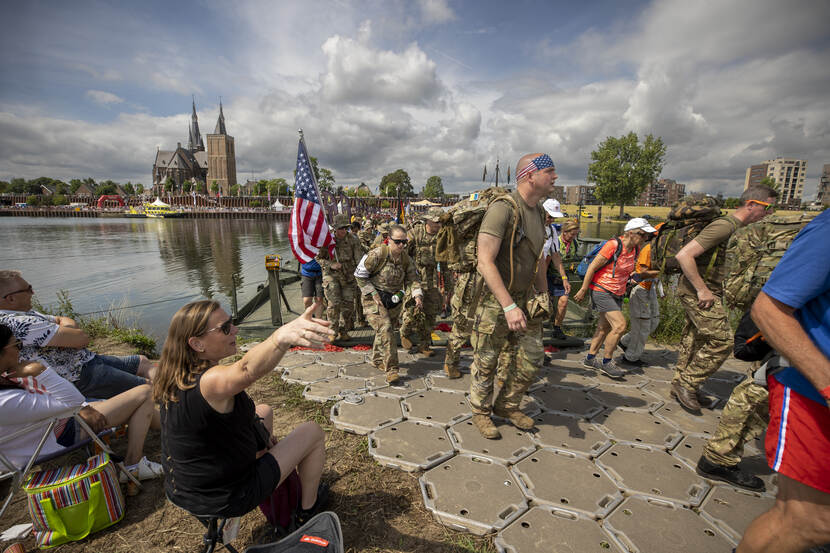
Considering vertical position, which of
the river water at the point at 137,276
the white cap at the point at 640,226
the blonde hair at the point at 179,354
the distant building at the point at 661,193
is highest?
the distant building at the point at 661,193

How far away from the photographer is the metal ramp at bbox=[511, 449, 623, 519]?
2.41 meters

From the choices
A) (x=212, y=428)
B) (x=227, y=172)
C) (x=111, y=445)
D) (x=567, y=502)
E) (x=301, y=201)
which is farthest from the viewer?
(x=227, y=172)

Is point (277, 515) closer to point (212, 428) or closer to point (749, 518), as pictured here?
point (212, 428)

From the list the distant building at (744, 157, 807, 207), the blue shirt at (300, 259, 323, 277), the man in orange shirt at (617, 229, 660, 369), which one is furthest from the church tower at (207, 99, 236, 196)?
the distant building at (744, 157, 807, 207)

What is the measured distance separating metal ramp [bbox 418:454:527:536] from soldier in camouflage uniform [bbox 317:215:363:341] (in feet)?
10.6

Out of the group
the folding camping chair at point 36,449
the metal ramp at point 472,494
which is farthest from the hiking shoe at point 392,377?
the folding camping chair at point 36,449

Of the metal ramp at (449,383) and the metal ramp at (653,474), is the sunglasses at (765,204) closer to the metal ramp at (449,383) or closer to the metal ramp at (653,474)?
the metal ramp at (653,474)

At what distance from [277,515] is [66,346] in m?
2.18

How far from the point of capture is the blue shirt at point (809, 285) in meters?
1.37

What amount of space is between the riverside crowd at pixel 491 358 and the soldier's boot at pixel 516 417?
0.03 meters

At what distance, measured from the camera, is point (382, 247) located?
4688 millimetres

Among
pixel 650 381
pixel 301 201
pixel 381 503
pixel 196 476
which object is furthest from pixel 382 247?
pixel 650 381

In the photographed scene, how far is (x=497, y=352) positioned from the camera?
319 cm

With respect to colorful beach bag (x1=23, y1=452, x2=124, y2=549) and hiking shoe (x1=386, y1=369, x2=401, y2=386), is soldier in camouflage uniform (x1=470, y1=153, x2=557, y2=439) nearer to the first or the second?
hiking shoe (x1=386, y1=369, x2=401, y2=386)
